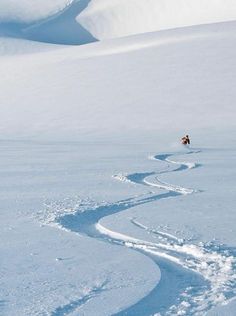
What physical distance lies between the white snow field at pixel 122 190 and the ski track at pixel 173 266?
0.5 inches

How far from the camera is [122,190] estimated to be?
7871 mm

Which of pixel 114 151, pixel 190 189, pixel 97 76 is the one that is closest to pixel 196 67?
pixel 97 76

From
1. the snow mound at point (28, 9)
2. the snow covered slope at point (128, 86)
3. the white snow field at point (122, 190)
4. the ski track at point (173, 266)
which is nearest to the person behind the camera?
the ski track at point (173, 266)

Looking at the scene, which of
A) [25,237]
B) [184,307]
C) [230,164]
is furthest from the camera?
[230,164]

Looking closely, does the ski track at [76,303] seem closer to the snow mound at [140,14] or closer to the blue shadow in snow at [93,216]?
the blue shadow in snow at [93,216]

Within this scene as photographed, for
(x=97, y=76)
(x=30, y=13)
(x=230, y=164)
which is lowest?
(x=230, y=164)

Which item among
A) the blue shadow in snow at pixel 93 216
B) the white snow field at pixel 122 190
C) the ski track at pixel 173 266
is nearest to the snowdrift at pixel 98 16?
the white snow field at pixel 122 190

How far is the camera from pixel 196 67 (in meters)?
30.6

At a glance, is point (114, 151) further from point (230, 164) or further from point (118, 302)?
point (118, 302)

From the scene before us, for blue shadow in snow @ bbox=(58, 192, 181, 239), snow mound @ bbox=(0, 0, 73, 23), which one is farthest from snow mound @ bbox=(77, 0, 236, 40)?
blue shadow in snow @ bbox=(58, 192, 181, 239)

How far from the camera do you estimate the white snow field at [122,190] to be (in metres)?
3.98

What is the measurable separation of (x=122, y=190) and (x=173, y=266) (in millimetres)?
3420

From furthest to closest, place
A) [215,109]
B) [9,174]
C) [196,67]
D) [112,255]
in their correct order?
[196,67], [215,109], [9,174], [112,255]

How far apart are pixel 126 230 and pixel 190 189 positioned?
262 centimetres
